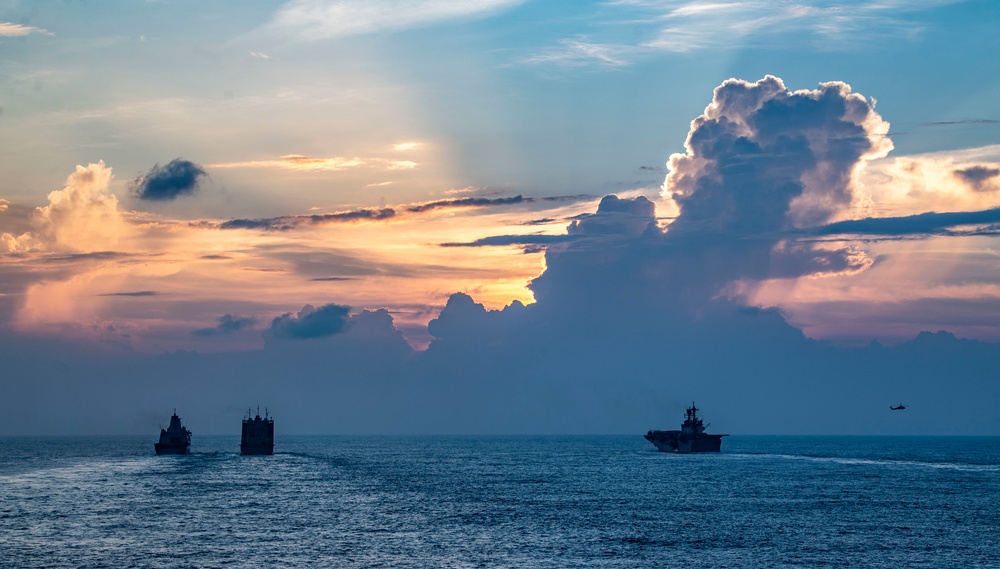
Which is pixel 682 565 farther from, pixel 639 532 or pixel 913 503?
pixel 913 503

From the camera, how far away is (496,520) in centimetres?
9456

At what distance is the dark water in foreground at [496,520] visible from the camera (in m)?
71.2

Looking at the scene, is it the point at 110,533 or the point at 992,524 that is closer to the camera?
the point at 110,533

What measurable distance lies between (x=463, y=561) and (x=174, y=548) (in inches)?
868

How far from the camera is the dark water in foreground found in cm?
7119

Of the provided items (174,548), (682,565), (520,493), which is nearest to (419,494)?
(520,493)

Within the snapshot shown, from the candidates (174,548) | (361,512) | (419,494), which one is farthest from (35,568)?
(419,494)

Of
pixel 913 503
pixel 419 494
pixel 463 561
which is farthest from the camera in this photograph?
pixel 419 494

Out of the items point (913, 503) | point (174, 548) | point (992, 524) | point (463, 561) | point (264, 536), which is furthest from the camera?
point (913, 503)

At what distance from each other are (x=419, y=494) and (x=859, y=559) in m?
65.2

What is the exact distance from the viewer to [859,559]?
234 ft

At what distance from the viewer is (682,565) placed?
6825cm

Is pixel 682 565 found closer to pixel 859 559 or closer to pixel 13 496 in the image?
pixel 859 559

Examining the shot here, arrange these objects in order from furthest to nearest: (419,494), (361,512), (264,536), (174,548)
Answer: (419,494) → (361,512) → (264,536) → (174,548)
